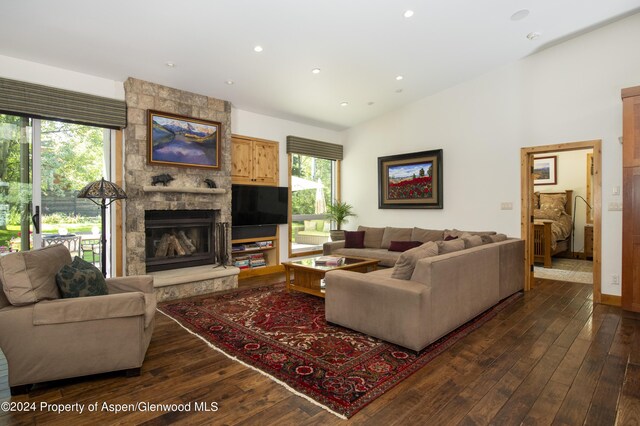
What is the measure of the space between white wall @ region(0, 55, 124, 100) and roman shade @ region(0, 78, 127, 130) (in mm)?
116

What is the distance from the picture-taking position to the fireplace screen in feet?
16.1

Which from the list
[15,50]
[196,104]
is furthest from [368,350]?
[15,50]

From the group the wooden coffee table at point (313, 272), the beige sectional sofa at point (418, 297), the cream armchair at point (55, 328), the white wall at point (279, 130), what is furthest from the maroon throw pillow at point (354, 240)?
the cream armchair at point (55, 328)

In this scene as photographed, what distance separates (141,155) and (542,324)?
5283mm

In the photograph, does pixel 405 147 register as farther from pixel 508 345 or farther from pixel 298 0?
pixel 508 345

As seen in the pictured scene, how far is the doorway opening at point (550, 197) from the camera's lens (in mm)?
5125

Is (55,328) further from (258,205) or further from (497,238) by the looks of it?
(497,238)

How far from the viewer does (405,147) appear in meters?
6.64

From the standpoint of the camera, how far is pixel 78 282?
8.04 ft

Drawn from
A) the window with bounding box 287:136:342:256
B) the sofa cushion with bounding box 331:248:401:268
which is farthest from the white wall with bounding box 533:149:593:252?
the window with bounding box 287:136:342:256

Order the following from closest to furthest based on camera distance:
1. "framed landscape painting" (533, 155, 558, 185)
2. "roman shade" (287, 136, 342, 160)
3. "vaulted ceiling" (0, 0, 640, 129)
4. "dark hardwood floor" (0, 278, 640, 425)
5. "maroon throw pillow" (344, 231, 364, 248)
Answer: "dark hardwood floor" (0, 278, 640, 425)
"vaulted ceiling" (0, 0, 640, 129)
"maroon throw pillow" (344, 231, 364, 248)
"roman shade" (287, 136, 342, 160)
"framed landscape painting" (533, 155, 558, 185)

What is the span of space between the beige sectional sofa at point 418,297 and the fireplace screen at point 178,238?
2.78 m

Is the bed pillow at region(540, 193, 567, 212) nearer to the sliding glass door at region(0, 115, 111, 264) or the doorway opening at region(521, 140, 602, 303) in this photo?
the doorway opening at region(521, 140, 602, 303)

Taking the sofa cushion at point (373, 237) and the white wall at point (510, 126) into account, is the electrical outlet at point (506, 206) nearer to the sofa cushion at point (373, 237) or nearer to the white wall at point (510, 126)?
the white wall at point (510, 126)
